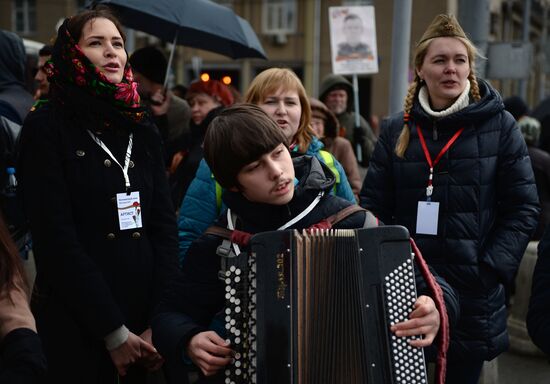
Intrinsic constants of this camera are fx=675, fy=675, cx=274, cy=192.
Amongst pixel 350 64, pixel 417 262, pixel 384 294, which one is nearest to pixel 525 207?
pixel 417 262

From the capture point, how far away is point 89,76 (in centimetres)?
272

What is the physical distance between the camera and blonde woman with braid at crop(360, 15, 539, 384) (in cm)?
313

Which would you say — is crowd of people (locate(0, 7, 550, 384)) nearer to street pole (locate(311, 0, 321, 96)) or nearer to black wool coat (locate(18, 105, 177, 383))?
black wool coat (locate(18, 105, 177, 383))

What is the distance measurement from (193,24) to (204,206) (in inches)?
115

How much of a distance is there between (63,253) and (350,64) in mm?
4845

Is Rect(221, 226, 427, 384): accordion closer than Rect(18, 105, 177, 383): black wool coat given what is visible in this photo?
Yes

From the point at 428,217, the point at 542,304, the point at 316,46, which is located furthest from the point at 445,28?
the point at 316,46

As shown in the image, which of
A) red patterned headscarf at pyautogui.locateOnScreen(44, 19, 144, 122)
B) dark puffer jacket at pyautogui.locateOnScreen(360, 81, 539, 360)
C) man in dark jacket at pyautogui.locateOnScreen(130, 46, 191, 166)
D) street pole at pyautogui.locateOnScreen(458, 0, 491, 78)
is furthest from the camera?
street pole at pyautogui.locateOnScreen(458, 0, 491, 78)

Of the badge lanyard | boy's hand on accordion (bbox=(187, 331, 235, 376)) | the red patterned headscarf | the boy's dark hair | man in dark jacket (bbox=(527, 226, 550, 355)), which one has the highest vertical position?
the red patterned headscarf

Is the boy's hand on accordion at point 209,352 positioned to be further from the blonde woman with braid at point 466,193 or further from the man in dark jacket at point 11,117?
the man in dark jacket at point 11,117

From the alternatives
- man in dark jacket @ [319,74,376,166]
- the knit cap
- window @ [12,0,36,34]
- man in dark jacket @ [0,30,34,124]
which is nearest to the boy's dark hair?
man in dark jacket @ [0,30,34,124]

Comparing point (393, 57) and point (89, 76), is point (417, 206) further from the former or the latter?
point (393, 57)

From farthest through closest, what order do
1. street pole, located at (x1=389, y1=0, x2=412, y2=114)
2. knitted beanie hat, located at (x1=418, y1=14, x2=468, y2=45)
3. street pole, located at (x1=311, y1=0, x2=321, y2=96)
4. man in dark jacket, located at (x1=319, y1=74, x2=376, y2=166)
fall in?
street pole, located at (x1=311, y1=0, x2=321, y2=96) < man in dark jacket, located at (x1=319, y1=74, x2=376, y2=166) < street pole, located at (x1=389, y1=0, x2=412, y2=114) < knitted beanie hat, located at (x1=418, y1=14, x2=468, y2=45)

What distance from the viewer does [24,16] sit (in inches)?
1193
